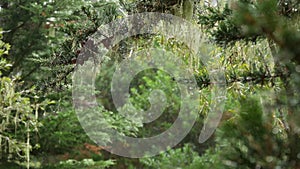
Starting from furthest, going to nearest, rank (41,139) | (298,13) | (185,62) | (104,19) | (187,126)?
1. (187,126)
2. (41,139)
3. (185,62)
4. (104,19)
5. (298,13)

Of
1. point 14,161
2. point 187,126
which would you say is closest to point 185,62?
point 14,161

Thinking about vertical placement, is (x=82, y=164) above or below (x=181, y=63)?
below

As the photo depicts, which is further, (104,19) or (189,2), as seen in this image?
(189,2)

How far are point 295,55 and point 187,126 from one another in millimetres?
6923

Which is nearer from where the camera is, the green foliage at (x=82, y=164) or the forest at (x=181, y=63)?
the forest at (x=181, y=63)

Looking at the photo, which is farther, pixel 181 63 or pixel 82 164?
pixel 82 164

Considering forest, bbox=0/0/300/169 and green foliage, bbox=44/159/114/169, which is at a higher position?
forest, bbox=0/0/300/169

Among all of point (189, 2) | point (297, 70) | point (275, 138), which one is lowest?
point (275, 138)

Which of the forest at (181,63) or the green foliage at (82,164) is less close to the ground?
the forest at (181,63)

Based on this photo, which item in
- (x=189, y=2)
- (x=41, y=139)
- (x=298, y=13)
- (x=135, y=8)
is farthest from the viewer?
(x=41, y=139)

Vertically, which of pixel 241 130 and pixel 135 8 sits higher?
pixel 135 8

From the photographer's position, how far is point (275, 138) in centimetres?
78

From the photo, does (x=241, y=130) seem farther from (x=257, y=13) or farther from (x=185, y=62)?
(x=185, y=62)

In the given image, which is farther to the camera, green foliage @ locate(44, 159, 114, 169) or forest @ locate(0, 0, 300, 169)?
green foliage @ locate(44, 159, 114, 169)
